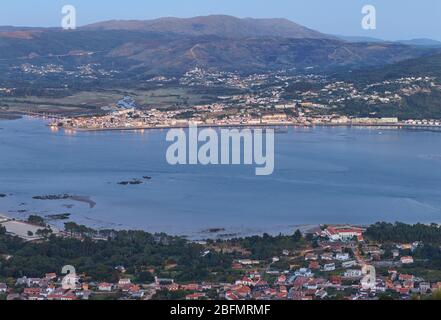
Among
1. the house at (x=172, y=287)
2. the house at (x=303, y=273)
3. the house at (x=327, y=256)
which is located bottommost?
the house at (x=327, y=256)

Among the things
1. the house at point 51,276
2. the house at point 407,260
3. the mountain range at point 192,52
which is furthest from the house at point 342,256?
the mountain range at point 192,52

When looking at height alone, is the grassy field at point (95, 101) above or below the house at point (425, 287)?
above

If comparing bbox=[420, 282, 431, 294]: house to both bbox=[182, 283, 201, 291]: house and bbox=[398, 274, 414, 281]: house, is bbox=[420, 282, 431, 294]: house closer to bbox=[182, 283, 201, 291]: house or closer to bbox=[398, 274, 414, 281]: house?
bbox=[398, 274, 414, 281]: house

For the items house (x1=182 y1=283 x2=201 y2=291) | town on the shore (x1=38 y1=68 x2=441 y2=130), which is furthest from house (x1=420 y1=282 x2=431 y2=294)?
town on the shore (x1=38 y1=68 x2=441 y2=130)

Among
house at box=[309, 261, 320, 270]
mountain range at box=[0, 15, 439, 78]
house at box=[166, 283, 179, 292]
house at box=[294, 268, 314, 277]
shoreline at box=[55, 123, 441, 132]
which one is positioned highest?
mountain range at box=[0, 15, 439, 78]

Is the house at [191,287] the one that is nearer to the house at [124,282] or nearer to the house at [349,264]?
the house at [124,282]

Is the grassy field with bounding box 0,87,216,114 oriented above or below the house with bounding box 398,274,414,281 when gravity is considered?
above

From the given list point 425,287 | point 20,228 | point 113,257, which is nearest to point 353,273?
point 425,287

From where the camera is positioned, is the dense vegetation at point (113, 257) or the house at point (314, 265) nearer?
the dense vegetation at point (113, 257)

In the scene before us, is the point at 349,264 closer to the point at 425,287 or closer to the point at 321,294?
the point at 425,287

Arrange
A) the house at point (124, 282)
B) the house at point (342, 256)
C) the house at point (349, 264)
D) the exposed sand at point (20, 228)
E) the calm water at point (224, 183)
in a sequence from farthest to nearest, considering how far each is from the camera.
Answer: the calm water at point (224, 183)
the exposed sand at point (20, 228)
the house at point (342, 256)
the house at point (349, 264)
the house at point (124, 282)
